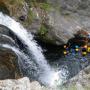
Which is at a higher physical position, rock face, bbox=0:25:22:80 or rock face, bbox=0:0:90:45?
rock face, bbox=0:0:90:45

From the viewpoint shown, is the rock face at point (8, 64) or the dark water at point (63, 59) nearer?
the rock face at point (8, 64)

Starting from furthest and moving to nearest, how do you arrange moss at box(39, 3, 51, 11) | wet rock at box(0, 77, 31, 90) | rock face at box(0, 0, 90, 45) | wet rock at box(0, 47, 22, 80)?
moss at box(39, 3, 51, 11)
rock face at box(0, 0, 90, 45)
wet rock at box(0, 47, 22, 80)
wet rock at box(0, 77, 31, 90)

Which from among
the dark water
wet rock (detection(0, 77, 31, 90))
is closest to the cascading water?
the dark water

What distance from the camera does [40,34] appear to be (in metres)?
8.67

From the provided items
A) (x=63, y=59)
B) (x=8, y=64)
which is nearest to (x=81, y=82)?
(x=8, y=64)

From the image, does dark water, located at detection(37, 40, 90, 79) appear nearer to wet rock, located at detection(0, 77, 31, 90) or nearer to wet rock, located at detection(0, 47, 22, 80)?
wet rock, located at detection(0, 47, 22, 80)

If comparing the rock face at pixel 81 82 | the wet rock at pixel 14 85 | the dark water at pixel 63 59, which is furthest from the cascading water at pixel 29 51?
the wet rock at pixel 14 85

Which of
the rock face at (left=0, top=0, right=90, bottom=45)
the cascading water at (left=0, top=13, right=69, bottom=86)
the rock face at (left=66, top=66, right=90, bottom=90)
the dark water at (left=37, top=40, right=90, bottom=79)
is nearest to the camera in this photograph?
the rock face at (left=66, top=66, right=90, bottom=90)

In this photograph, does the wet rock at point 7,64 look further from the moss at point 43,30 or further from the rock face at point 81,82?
the moss at point 43,30

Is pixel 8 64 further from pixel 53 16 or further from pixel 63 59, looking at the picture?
pixel 53 16

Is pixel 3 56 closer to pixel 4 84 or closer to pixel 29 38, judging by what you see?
pixel 4 84

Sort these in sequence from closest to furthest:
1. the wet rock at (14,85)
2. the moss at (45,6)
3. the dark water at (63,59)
→ the wet rock at (14,85)
the dark water at (63,59)
the moss at (45,6)

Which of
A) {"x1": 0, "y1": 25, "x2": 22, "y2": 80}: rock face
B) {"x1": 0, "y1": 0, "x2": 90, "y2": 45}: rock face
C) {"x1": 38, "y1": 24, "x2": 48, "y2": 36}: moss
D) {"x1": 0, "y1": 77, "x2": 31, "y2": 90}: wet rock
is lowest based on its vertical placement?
{"x1": 0, "y1": 77, "x2": 31, "y2": 90}: wet rock

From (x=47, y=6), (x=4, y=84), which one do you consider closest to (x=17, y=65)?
(x=4, y=84)
